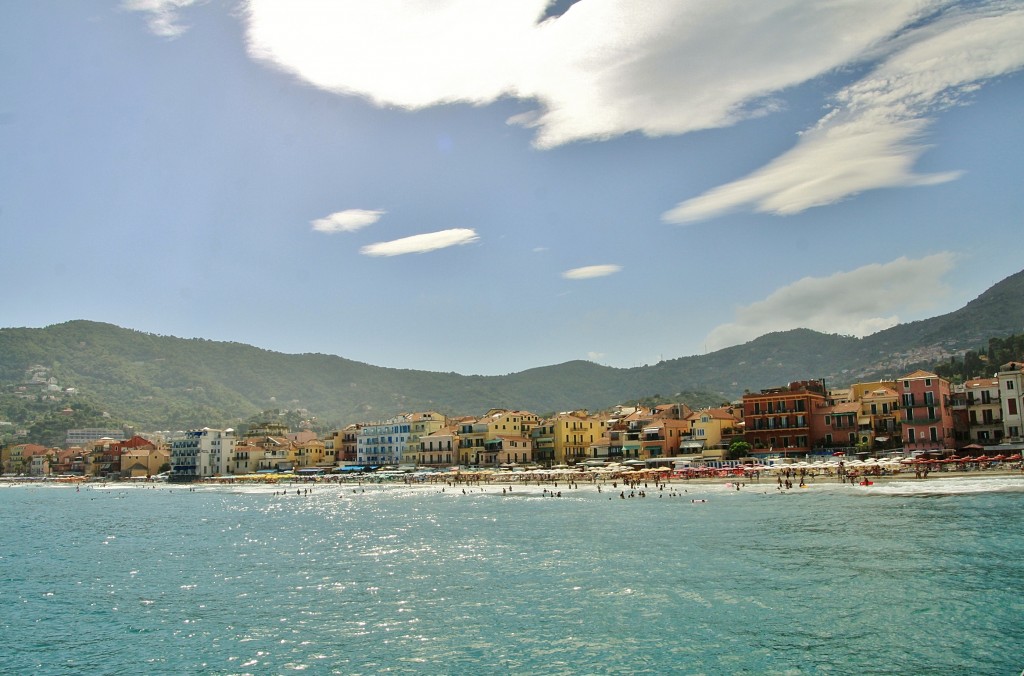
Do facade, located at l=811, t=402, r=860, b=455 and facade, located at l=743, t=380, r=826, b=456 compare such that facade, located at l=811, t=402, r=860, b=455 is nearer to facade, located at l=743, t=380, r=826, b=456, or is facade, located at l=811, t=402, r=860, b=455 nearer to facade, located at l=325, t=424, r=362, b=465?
facade, located at l=743, t=380, r=826, b=456


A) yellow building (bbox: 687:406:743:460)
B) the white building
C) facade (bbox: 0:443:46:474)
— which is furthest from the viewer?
facade (bbox: 0:443:46:474)

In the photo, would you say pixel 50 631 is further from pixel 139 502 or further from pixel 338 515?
pixel 139 502

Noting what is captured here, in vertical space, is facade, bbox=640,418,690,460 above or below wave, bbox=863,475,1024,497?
above

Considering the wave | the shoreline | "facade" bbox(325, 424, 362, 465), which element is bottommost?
the shoreline

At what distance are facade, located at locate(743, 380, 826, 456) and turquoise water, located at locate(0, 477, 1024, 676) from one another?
32723mm

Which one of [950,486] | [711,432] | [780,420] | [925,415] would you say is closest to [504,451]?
[711,432]

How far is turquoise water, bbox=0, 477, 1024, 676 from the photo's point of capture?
62.9 feet

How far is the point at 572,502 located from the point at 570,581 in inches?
1287

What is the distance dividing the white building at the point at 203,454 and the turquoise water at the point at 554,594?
91.9 metres

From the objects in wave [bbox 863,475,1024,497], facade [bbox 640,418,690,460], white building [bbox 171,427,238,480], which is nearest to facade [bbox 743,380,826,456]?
facade [bbox 640,418,690,460]

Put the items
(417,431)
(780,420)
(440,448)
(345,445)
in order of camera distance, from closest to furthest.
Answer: (780,420), (440,448), (417,431), (345,445)

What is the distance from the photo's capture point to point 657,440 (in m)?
95.2

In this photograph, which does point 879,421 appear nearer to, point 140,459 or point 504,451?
point 504,451

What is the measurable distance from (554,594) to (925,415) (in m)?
62.9
